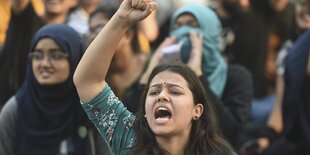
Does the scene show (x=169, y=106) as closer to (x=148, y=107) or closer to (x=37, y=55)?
(x=148, y=107)

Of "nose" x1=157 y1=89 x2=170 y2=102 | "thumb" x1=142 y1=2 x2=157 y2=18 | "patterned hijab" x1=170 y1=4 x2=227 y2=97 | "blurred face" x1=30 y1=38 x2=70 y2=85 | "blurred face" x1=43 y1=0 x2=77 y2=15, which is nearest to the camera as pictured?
"thumb" x1=142 y1=2 x2=157 y2=18

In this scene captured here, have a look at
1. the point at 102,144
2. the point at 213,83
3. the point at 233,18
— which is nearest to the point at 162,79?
the point at 102,144

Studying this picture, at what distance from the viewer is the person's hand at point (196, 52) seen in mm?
5180

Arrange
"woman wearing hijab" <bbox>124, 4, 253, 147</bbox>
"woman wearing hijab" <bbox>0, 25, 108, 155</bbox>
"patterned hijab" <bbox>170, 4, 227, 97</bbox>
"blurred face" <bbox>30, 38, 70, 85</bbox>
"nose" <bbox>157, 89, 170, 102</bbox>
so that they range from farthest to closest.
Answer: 1. "patterned hijab" <bbox>170, 4, 227, 97</bbox>
2. "woman wearing hijab" <bbox>124, 4, 253, 147</bbox>
3. "blurred face" <bbox>30, 38, 70, 85</bbox>
4. "woman wearing hijab" <bbox>0, 25, 108, 155</bbox>
5. "nose" <bbox>157, 89, 170, 102</bbox>

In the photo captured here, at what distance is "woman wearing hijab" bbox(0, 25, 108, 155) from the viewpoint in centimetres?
470

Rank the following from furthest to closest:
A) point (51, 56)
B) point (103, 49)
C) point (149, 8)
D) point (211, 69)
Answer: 1. point (211, 69)
2. point (51, 56)
3. point (103, 49)
4. point (149, 8)

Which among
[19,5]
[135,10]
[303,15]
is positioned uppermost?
[135,10]

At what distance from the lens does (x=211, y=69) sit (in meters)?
5.42

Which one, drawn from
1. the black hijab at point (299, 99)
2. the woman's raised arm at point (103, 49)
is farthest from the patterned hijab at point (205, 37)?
the woman's raised arm at point (103, 49)

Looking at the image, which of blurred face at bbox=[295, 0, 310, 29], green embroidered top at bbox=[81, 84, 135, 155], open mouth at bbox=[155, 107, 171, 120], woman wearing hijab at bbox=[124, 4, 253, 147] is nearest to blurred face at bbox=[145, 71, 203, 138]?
open mouth at bbox=[155, 107, 171, 120]

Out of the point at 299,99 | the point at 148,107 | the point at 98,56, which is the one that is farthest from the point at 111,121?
the point at 299,99

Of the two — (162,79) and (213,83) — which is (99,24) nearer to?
(213,83)

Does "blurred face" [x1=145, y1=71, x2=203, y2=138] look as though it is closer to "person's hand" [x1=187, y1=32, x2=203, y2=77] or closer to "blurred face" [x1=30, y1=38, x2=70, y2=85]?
"blurred face" [x1=30, y1=38, x2=70, y2=85]

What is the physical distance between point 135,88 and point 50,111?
0.67 m
